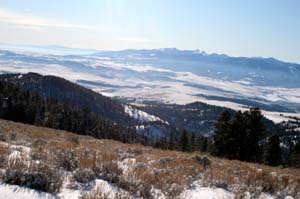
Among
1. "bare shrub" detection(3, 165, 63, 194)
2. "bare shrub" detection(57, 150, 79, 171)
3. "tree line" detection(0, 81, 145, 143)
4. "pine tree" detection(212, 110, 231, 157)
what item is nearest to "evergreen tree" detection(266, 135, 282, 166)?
"pine tree" detection(212, 110, 231, 157)

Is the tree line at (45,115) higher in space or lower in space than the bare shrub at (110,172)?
lower

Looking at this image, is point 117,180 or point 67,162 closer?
point 117,180

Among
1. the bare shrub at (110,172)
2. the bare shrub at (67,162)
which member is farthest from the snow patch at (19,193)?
the bare shrub at (67,162)

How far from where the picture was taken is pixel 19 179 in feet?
19.1

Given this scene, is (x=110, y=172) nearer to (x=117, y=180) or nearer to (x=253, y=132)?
(x=117, y=180)

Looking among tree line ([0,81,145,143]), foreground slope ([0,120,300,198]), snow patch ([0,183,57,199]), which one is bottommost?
tree line ([0,81,145,143])

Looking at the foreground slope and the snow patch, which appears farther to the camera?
the foreground slope

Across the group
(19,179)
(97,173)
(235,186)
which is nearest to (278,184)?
(235,186)

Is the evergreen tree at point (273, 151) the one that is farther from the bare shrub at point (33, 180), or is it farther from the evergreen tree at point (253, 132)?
the bare shrub at point (33, 180)

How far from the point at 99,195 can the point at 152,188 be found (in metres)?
1.72

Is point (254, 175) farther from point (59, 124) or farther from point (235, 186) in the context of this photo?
point (59, 124)

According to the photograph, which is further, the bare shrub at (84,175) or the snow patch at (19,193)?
the bare shrub at (84,175)

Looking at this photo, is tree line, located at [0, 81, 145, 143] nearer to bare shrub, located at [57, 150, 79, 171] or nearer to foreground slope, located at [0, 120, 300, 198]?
bare shrub, located at [57, 150, 79, 171]

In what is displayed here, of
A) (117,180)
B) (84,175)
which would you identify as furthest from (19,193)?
(117,180)
